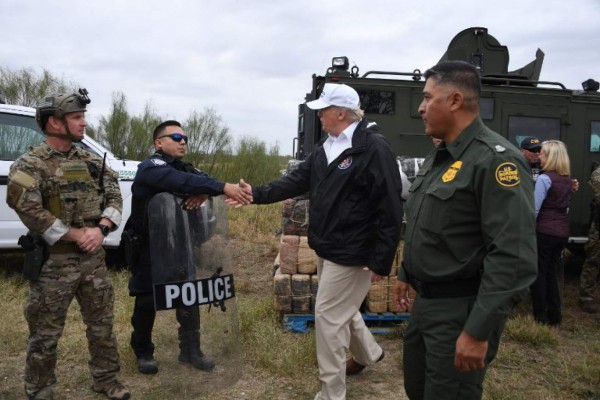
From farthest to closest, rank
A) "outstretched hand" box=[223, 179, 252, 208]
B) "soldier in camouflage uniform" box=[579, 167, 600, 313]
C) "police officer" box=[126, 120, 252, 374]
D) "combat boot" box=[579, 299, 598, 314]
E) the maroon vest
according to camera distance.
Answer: "combat boot" box=[579, 299, 598, 314] < "soldier in camouflage uniform" box=[579, 167, 600, 313] < the maroon vest < "outstretched hand" box=[223, 179, 252, 208] < "police officer" box=[126, 120, 252, 374]

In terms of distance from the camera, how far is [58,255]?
318cm

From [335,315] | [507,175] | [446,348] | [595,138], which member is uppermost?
[595,138]

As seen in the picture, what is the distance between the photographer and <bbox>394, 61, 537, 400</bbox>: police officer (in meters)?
1.79

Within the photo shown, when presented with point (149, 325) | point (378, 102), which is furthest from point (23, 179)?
point (378, 102)

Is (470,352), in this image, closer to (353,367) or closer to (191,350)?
(191,350)

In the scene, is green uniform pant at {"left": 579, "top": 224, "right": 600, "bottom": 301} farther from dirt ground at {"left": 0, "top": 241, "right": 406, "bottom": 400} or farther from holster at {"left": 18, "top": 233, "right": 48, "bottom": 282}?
holster at {"left": 18, "top": 233, "right": 48, "bottom": 282}

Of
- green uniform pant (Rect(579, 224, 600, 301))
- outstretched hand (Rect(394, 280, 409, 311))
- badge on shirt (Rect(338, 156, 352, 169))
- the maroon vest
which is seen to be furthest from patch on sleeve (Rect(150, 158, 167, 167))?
green uniform pant (Rect(579, 224, 600, 301))

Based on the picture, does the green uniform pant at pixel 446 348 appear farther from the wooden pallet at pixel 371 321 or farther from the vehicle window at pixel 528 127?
the vehicle window at pixel 528 127

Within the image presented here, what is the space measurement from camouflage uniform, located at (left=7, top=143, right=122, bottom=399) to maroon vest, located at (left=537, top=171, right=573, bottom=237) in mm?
3676

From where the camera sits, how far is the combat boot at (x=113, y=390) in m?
3.39

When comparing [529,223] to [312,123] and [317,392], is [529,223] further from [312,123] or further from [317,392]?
[312,123]

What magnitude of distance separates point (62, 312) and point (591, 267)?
197 inches

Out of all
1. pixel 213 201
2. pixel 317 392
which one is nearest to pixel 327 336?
pixel 317 392

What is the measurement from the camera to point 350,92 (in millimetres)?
3186
